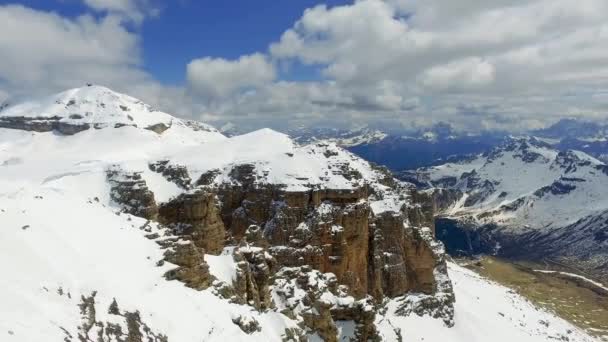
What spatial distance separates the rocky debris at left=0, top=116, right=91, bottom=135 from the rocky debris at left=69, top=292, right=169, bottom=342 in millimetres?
157053

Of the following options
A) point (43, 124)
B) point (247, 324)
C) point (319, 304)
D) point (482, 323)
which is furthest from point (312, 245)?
point (43, 124)

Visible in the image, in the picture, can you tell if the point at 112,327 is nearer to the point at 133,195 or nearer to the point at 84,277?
the point at 84,277

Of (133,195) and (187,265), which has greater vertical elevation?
(133,195)

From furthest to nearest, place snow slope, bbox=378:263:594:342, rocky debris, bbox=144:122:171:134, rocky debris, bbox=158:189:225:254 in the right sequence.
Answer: rocky debris, bbox=144:122:171:134
snow slope, bbox=378:263:594:342
rocky debris, bbox=158:189:225:254

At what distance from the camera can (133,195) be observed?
82.8 metres

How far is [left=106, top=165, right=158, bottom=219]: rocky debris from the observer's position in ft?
266

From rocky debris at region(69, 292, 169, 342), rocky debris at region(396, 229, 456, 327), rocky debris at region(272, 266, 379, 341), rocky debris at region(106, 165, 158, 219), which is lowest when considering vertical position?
rocky debris at region(396, 229, 456, 327)

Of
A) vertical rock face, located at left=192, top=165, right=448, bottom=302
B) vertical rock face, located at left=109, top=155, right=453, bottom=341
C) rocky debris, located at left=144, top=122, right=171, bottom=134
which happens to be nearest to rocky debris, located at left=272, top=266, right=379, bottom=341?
vertical rock face, located at left=109, top=155, right=453, bottom=341

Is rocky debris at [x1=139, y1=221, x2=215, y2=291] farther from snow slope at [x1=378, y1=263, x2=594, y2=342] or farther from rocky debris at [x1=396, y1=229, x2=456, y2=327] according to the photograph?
rocky debris at [x1=396, y1=229, x2=456, y2=327]

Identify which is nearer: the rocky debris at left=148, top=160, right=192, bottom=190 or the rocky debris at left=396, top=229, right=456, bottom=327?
the rocky debris at left=148, top=160, right=192, bottom=190

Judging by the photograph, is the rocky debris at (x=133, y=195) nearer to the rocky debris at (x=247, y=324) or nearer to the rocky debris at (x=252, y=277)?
the rocky debris at (x=252, y=277)

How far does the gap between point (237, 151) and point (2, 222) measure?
6755 centimetres

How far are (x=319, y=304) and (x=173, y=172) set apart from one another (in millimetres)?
39053

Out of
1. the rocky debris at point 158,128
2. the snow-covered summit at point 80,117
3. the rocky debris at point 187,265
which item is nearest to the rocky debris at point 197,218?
the rocky debris at point 187,265
